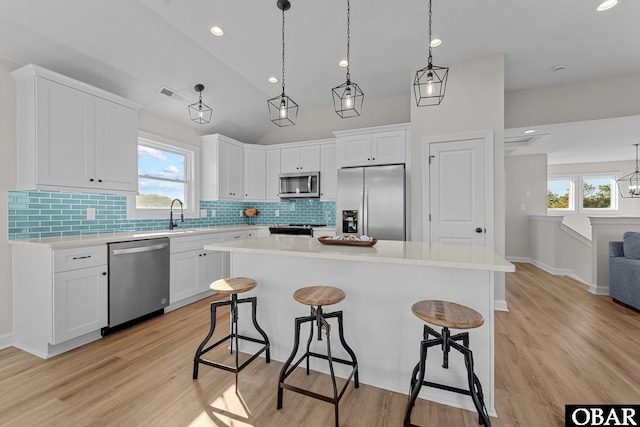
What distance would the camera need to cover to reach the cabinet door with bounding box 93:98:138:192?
279 centimetres

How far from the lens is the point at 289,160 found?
16.0 feet

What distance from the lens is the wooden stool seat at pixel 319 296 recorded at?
5.39ft

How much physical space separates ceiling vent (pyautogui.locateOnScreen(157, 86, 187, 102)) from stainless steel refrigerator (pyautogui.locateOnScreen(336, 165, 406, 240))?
2.31 m

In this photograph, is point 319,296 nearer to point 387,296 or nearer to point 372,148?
point 387,296

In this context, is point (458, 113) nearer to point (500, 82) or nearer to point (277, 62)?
point (500, 82)

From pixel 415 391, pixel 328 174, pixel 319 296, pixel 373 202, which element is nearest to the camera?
pixel 415 391

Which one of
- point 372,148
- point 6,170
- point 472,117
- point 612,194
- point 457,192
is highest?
point 472,117

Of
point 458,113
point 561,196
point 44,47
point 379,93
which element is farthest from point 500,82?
point 561,196

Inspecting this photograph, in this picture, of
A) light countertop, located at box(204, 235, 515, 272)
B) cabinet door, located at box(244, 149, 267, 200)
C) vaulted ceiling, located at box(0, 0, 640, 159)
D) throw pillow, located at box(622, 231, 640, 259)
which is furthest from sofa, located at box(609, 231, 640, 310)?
cabinet door, located at box(244, 149, 267, 200)

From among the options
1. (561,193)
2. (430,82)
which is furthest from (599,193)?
(430,82)

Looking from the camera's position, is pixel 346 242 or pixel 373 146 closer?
pixel 346 242

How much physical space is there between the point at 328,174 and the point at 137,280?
2.96 metres

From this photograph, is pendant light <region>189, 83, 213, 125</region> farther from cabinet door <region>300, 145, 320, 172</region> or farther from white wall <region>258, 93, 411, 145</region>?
cabinet door <region>300, 145, 320, 172</region>

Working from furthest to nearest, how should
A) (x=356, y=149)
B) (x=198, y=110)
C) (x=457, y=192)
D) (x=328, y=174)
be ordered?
(x=328, y=174) → (x=356, y=149) → (x=198, y=110) → (x=457, y=192)
